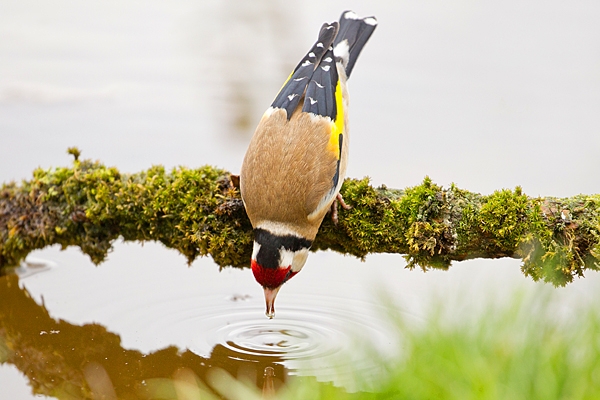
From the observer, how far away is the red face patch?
15.7ft

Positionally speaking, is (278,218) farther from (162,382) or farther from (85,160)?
(85,160)

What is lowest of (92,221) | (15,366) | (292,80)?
(15,366)

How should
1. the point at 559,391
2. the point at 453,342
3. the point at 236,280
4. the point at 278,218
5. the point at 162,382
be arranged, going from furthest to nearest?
the point at 236,280 < the point at 278,218 < the point at 162,382 < the point at 453,342 < the point at 559,391

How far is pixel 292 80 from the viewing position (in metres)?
5.50

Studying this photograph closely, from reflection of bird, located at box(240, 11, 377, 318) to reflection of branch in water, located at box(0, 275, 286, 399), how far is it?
1.89ft

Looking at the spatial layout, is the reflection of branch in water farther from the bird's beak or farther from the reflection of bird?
the reflection of bird

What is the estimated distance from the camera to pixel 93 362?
4.73 meters

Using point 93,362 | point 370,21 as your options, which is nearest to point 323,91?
point 370,21

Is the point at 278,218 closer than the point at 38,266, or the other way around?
the point at 278,218

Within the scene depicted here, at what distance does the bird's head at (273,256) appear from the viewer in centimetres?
475

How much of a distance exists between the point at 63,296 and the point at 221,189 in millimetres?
1729

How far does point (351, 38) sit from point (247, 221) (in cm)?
215

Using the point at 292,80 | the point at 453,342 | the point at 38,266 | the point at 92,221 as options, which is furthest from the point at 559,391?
the point at 38,266

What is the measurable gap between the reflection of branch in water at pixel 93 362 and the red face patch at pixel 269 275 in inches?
20.2
